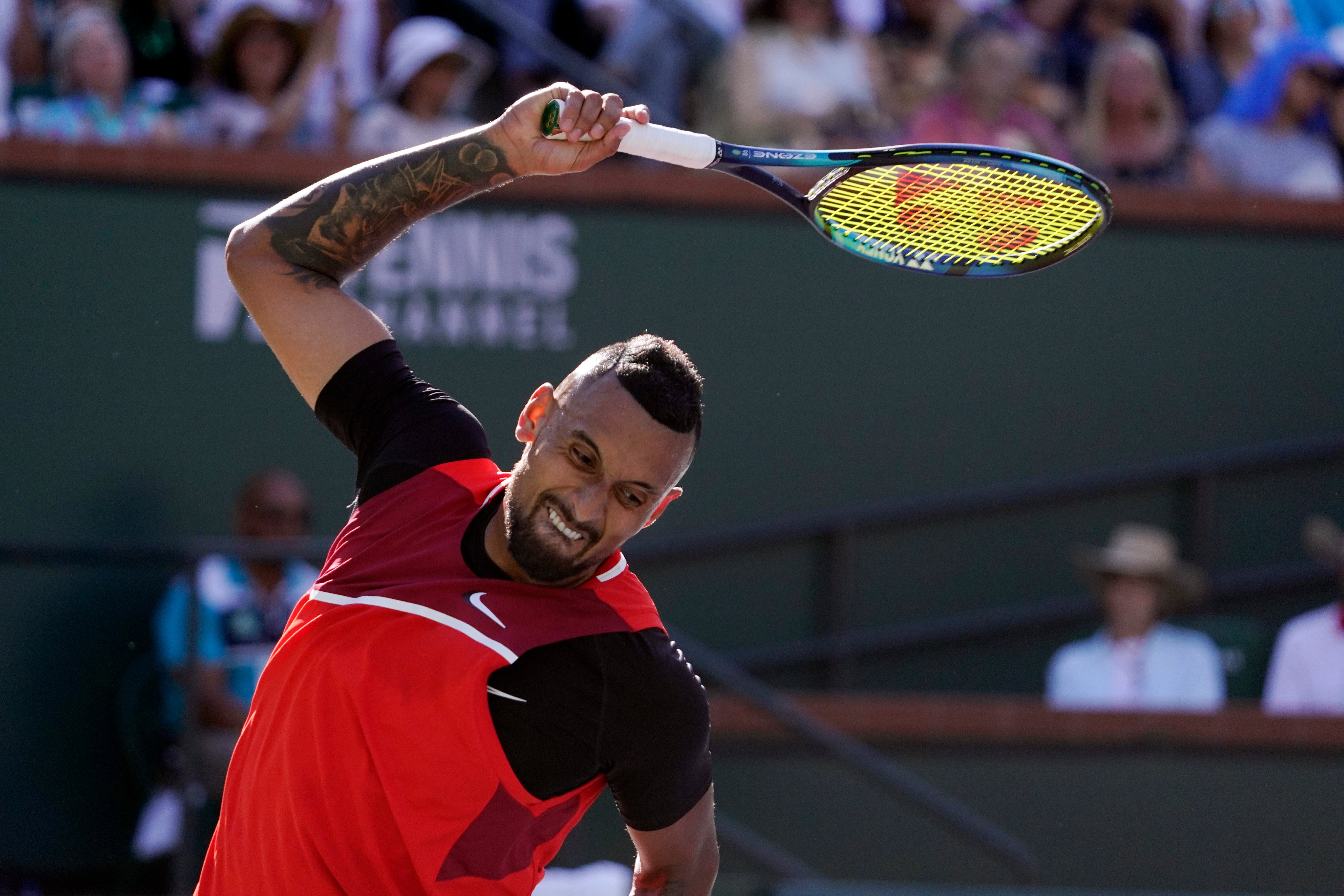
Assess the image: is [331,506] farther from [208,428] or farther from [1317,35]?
[1317,35]

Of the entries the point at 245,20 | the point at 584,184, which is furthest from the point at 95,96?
the point at 584,184

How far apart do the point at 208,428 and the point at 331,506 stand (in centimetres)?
58

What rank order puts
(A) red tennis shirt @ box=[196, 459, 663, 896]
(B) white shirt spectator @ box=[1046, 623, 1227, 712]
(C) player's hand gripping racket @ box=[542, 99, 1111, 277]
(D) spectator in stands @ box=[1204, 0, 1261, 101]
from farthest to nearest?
(D) spectator in stands @ box=[1204, 0, 1261, 101], (B) white shirt spectator @ box=[1046, 623, 1227, 712], (C) player's hand gripping racket @ box=[542, 99, 1111, 277], (A) red tennis shirt @ box=[196, 459, 663, 896]

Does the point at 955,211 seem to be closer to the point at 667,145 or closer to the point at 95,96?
the point at 667,145

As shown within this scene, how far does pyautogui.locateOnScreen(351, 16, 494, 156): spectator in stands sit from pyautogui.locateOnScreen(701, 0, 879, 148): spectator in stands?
110cm

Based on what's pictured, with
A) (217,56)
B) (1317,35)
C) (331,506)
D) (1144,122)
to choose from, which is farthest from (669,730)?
(1317,35)

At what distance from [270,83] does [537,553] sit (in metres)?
4.86

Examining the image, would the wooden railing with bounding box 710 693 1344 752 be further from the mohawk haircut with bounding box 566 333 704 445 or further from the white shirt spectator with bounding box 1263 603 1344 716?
the mohawk haircut with bounding box 566 333 704 445

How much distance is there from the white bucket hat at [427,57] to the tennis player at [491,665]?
4.24 metres

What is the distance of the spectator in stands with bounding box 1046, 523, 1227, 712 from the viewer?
21.1 ft

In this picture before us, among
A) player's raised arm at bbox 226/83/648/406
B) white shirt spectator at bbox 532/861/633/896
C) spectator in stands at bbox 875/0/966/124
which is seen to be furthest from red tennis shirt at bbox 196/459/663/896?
spectator in stands at bbox 875/0/966/124

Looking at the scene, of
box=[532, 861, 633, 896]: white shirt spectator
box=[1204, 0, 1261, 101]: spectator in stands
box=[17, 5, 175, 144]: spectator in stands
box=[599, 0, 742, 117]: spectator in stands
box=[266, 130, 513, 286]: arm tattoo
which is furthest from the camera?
box=[1204, 0, 1261, 101]: spectator in stands

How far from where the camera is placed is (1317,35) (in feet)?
27.8

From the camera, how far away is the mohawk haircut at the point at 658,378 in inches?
107
